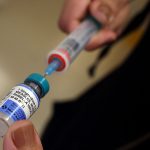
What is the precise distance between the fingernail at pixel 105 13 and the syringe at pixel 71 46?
2 cm

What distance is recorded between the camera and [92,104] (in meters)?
0.80

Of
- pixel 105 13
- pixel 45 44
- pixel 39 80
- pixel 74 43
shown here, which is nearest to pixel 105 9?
pixel 105 13

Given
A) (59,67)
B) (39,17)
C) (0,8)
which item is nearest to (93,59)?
(39,17)

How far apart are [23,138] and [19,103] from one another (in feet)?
0.16

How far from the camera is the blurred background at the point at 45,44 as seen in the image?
0.94m

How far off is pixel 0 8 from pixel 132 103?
53 centimetres

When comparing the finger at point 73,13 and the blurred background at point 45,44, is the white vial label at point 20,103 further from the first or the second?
the blurred background at point 45,44

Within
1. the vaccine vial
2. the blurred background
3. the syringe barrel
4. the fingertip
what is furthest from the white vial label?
the blurred background

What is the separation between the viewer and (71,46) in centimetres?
56

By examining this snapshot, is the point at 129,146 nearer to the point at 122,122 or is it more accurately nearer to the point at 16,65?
the point at 122,122

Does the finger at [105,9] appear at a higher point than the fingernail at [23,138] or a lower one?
lower

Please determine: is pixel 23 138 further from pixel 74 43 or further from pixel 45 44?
pixel 45 44

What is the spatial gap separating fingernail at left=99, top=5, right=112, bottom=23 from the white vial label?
1.02 feet

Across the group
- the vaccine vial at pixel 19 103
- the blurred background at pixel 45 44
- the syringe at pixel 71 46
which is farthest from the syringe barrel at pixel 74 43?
the blurred background at pixel 45 44
